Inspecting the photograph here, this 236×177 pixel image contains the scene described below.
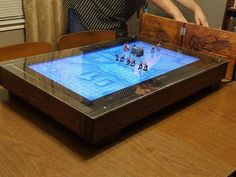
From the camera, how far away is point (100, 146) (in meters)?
0.81

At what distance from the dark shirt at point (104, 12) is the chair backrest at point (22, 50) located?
14.4 inches

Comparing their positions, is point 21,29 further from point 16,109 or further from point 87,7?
point 16,109

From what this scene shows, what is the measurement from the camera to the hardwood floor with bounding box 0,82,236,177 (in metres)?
0.74

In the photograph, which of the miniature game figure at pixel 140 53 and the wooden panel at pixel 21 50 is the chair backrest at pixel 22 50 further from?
the miniature game figure at pixel 140 53

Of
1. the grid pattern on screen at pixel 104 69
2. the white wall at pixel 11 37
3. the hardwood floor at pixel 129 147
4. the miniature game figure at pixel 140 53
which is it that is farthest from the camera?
the white wall at pixel 11 37

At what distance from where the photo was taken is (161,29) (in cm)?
143

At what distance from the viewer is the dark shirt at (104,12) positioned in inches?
70.1

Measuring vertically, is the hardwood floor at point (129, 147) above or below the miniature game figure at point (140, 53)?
below

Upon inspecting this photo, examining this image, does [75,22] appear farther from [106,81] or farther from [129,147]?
[129,147]

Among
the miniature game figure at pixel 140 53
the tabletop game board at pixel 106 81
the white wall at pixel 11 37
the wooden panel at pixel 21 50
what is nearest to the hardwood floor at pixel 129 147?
the tabletop game board at pixel 106 81

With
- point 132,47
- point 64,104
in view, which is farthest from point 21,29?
point 64,104

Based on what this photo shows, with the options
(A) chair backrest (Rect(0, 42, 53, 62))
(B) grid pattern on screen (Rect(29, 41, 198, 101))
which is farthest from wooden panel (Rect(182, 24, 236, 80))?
(A) chair backrest (Rect(0, 42, 53, 62))

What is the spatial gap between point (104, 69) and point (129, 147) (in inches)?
11.8

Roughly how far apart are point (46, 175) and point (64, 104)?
0.17 metres
